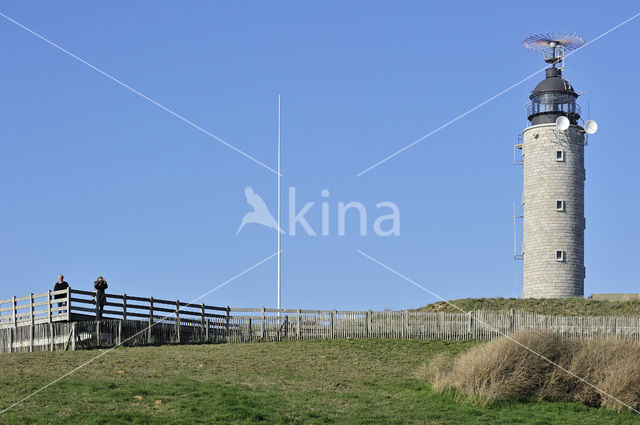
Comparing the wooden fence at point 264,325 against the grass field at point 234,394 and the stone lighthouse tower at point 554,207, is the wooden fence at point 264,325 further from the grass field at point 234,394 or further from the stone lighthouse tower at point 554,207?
the stone lighthouse tower at point 554,207

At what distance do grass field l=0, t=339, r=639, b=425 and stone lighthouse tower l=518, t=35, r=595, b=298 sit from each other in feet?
99.9

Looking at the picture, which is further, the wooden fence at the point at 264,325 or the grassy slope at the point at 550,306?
the grassy slope at the point at 550,306

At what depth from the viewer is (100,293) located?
107 ft

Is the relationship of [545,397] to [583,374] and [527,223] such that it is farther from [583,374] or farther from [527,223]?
[527,223]

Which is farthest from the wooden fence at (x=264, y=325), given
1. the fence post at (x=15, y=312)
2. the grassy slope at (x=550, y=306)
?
the grassy slope at (x=550, y=306)

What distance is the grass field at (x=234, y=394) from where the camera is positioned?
18406mm

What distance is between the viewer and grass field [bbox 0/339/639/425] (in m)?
18.4

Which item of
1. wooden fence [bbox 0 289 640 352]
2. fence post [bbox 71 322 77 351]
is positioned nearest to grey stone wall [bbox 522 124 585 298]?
wooden fence [bbox 0 289 640 352]

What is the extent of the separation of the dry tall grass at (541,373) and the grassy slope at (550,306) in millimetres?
28375

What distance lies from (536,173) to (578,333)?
22.0 meters

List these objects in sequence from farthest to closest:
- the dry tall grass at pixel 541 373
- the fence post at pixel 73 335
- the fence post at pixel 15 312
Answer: the fence post at pixel 15 312 → the fence post at pixel 73 335 → the dry tall grass at pixel 541 373

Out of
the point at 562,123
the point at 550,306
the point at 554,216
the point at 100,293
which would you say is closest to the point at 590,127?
the point at 562,123

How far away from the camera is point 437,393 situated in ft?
73.9

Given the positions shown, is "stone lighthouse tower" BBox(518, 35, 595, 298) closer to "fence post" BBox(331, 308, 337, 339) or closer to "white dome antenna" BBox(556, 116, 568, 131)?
"white dome antenna" BBox(556, 116, 568, 131)
